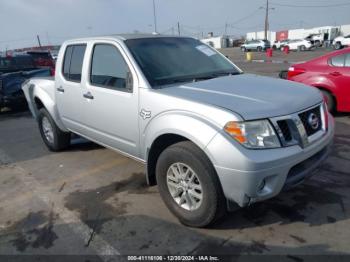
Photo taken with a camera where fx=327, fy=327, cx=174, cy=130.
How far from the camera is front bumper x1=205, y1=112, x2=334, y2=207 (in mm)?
2572

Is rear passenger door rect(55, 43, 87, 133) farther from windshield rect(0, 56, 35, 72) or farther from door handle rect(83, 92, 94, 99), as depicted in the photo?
windshield rect(0, 56, 35, 72)


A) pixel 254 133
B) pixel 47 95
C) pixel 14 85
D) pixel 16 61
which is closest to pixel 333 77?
pixel 254 133

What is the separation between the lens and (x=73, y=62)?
4699 mm

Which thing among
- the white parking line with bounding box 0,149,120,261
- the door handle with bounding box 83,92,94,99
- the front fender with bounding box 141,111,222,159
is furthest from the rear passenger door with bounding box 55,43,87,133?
the front fender with bounding box 141,111,222,159

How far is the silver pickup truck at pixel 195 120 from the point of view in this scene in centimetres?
267

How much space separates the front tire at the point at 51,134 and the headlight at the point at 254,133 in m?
3.69

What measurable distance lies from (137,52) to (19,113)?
804cm

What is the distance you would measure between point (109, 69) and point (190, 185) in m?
1.76

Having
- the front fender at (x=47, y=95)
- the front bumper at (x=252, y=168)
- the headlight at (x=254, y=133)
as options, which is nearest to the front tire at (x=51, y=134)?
the front fender at (x=47, y=95)

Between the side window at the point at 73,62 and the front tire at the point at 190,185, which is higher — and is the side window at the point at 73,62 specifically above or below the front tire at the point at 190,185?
above

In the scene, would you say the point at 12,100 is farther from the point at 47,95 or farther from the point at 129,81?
the point at 129,81

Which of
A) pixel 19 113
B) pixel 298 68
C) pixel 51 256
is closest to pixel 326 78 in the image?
pixel 298 68

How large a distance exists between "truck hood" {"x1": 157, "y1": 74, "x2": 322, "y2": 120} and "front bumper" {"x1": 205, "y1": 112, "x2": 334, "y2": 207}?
0.30 metres

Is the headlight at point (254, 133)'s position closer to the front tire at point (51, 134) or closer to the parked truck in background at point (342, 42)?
the front tire at point (51, 134)
